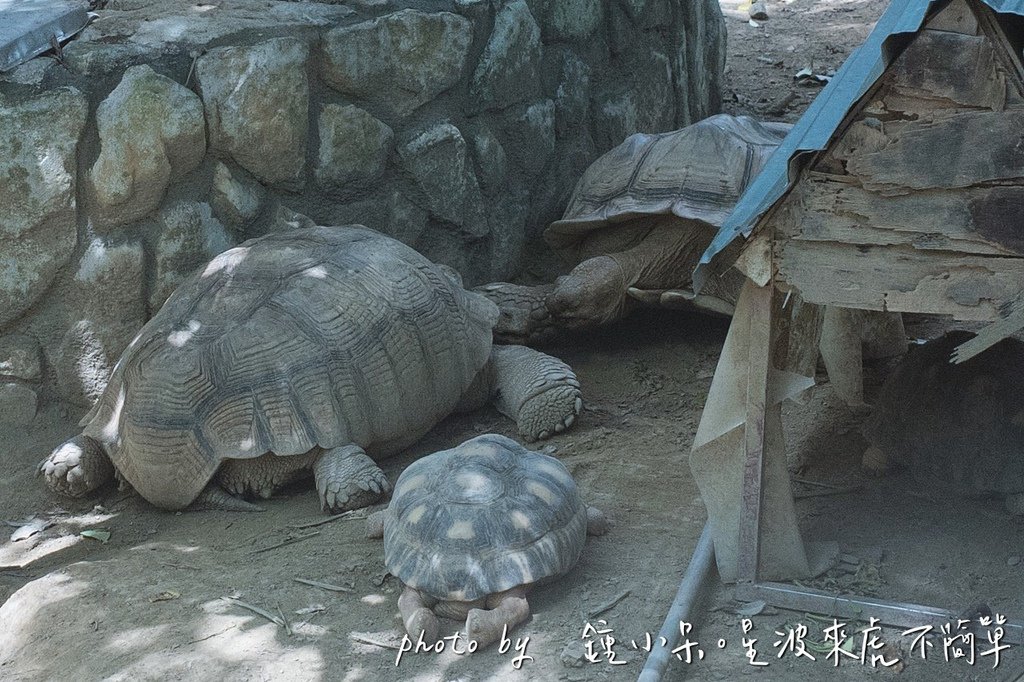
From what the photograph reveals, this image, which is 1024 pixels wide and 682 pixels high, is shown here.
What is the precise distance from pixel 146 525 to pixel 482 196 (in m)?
2.17

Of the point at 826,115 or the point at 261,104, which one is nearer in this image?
the point at 826,115

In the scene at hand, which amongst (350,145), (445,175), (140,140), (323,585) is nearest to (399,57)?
(350,145)

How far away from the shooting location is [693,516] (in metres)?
3.68

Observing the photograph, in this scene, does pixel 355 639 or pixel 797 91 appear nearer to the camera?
pixel 355 639

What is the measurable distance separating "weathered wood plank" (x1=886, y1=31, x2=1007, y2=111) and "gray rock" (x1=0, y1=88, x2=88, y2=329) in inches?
117

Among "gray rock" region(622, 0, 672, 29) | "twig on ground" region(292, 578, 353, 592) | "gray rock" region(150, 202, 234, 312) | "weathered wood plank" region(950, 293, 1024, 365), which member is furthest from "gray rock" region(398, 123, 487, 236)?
"weathered wood plank" region(950, 293, 1024, 365)

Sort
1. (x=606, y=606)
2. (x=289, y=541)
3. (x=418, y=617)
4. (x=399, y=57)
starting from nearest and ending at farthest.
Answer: (x=418, y=617) < (x=606, y=606) < (x=289, y=541) < (x=399, y=57)

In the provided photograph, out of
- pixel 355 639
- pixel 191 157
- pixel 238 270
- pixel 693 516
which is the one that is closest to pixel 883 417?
pixel 693 516

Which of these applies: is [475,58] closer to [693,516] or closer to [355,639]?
[693,516]

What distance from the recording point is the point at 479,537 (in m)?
3.06

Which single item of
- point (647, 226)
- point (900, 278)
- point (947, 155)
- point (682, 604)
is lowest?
point (682, 604)

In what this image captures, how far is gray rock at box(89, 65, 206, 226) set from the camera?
13.9 feet

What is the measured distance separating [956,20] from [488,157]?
2993 millimetres

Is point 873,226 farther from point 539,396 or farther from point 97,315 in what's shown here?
point 97,315
